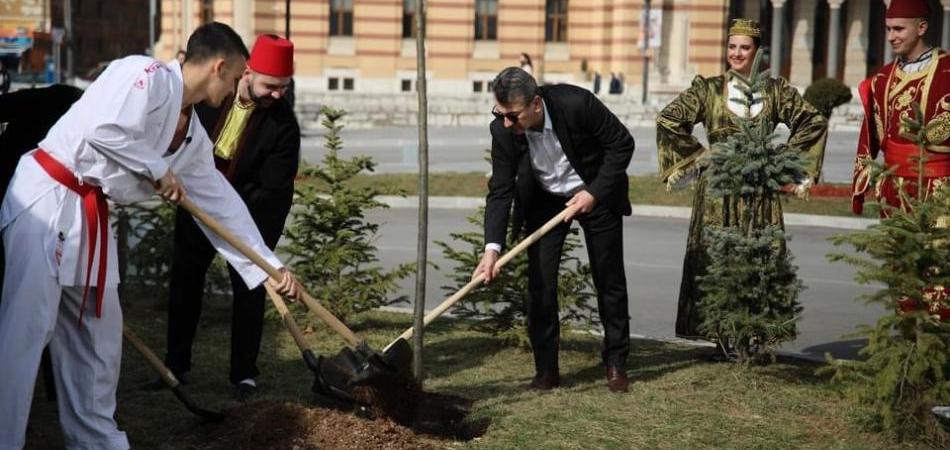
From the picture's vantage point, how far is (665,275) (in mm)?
13352

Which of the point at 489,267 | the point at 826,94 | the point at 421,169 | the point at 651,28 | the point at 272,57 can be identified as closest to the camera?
the point at 421,169

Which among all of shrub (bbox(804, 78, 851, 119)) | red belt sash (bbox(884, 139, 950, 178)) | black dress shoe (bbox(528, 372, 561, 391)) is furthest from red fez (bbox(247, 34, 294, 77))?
shrub (bbox(804, 78, 851, 119))

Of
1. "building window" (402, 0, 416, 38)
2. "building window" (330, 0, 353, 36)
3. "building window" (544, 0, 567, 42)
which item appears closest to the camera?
"building window" (330, 0, 353, 36)

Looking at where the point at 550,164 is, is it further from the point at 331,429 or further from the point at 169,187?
the point at 169,187

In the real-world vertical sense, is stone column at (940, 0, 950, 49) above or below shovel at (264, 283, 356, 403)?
above

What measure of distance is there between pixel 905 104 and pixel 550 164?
1.93 m

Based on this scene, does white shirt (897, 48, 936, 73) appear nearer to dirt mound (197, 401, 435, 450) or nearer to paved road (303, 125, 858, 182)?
dirt mound (197, 401, 435, 450)

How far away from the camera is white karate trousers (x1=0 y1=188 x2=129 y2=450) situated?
571 centimetres

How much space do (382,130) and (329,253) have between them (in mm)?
31277

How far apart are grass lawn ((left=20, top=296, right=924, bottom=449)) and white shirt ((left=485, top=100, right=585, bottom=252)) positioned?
956 mm

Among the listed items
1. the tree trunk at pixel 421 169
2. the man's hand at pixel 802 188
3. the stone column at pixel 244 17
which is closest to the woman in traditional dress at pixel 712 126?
the man's hand at pixel 802 188

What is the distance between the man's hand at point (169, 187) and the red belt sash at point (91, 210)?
0.82ft

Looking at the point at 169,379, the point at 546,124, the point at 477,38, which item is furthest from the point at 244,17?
the point at 169,379

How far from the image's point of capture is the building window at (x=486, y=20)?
4906 cm
